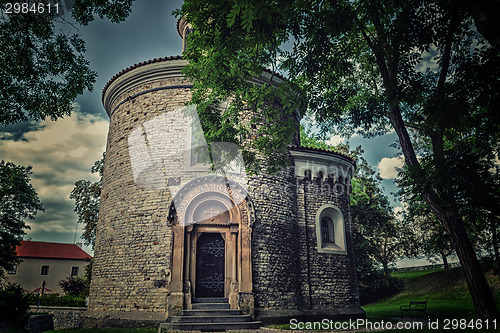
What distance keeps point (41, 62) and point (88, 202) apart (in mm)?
14355

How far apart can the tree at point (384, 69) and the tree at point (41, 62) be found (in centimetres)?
248

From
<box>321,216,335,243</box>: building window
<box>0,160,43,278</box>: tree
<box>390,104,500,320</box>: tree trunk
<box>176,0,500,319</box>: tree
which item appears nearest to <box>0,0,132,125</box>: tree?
<box>176,0,500,319</box>: tree

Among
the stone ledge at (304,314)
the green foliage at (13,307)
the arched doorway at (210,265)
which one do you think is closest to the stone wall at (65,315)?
the green foliage at (13,307)

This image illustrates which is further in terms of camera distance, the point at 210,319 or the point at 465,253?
the point at 210,319

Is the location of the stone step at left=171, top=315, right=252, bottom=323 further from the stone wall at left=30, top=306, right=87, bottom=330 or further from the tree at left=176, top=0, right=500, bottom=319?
the stone wall at left=30, top=306, right=87, bottom=330

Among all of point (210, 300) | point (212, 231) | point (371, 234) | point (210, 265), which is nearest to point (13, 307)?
point (210, 300)

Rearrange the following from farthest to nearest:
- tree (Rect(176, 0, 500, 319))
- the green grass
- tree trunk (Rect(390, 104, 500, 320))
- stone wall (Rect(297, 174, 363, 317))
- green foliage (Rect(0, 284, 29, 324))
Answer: the green grass < stone wall (Rect(297, 174, 363, 317)) < green foliage (Rect(0, 284, 29, 324)) < tree trunk (Rect(390, 104, 500, 320)) < tree (Rect(176, 0, 500, 319))

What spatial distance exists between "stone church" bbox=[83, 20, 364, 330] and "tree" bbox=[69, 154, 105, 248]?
828 cm

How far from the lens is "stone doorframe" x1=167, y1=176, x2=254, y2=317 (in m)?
9.91

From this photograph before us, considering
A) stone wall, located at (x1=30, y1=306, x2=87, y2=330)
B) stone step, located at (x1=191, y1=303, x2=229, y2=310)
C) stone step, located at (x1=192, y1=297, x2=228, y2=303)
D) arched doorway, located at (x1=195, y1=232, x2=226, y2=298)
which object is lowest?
stone wall, located at (x1=30, y1=306, x2=87, y2=330)

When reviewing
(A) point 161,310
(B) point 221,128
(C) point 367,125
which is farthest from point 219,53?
(A) point 161,310

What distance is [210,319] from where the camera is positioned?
901cm

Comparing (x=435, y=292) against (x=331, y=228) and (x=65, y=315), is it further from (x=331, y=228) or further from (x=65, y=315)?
(x=65, y=315)

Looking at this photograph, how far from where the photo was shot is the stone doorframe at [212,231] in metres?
9.91
